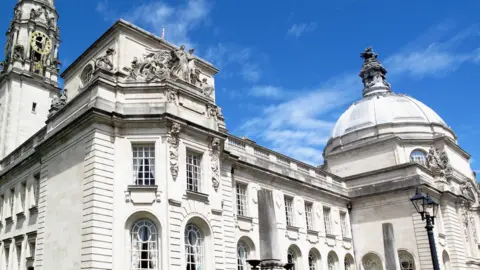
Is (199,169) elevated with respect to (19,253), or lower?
elevated


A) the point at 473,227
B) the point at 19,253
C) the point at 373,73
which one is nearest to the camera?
the point at 19,253

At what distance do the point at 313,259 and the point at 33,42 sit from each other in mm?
31210

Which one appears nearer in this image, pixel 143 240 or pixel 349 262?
pixel 143 240

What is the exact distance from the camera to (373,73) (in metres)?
61.5

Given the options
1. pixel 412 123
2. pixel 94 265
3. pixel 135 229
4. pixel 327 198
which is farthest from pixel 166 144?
pixel 412 123

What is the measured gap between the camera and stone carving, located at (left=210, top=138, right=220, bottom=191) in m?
26.6

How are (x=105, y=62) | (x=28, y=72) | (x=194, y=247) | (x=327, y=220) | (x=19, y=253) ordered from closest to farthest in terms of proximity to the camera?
(x=194, y=247), (x=105, y=62), (x=19, y=253), (x=327, y=220), (x=28, y=72)

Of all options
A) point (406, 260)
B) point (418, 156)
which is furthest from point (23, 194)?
point (418, 156)

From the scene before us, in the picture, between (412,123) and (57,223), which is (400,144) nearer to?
(412,123)

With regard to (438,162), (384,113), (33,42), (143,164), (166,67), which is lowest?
(143,164)

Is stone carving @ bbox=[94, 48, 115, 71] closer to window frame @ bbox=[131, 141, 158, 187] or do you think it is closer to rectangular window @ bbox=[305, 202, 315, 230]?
window frame @ bbox=[131, 141, 158, 187]

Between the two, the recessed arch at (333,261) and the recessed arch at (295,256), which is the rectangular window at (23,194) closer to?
the recessed arch at (295,256)

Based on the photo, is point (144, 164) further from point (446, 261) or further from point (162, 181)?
point (446, 261)

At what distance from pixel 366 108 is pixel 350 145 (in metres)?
5.19
